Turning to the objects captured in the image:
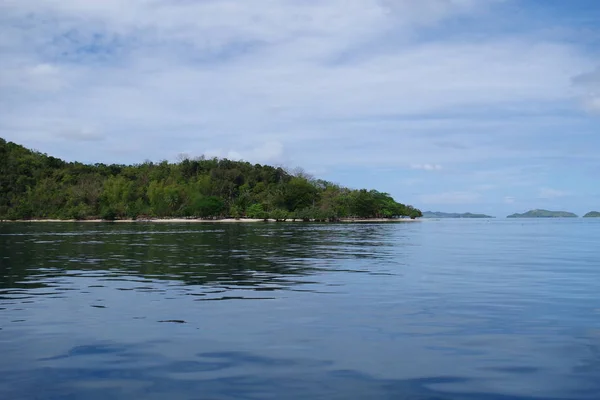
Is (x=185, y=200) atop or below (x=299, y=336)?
atop

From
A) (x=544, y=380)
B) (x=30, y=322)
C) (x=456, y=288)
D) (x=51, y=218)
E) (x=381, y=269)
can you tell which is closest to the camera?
(x=544, y=380)

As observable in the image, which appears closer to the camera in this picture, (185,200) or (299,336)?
(299,336)

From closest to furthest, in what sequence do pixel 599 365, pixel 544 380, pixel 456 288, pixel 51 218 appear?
pixel 544 380 < pixel 599 365 < pixel 456 288 < pixel 51 218

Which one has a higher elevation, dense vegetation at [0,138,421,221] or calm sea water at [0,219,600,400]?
dense vegetation at [0,138,421,221]

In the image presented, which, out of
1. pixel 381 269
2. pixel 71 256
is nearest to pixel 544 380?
pixel 381 269

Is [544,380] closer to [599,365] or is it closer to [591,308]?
[599,365]

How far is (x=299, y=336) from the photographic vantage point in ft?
45.7

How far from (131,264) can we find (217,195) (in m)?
160

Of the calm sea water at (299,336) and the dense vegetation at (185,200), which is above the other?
the dense vegetation at (185,200)

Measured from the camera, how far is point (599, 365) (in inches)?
443

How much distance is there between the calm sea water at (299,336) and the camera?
1005cm

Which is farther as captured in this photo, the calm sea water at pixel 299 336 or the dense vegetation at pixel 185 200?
the dense vegetation at pixel 185 200

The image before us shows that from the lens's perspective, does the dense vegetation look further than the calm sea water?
Yes

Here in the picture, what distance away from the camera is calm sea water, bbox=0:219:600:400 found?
1005cm
